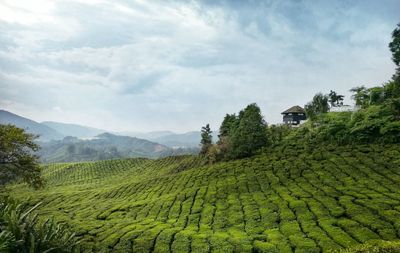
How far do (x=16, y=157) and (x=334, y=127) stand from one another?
28273 millimetres

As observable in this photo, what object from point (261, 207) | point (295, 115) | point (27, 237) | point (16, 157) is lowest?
point (27, 237)

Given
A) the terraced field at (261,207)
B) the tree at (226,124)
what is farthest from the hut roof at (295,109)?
the terraced field at (261,207)

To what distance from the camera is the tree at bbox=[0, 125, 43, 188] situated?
24.1 meters

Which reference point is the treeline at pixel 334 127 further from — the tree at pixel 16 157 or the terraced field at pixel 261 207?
the tree at pixel 16 157

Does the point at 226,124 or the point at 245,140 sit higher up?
the point at 226,124

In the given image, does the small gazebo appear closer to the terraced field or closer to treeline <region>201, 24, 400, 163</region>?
treeline <region>201, 24, 400, 163</region>

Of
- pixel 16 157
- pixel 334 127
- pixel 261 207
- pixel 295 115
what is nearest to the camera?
pixel 261 207

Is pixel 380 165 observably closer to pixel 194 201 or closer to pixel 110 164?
pixel 194 201

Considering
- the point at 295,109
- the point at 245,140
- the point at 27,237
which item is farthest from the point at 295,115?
the point at 27,237

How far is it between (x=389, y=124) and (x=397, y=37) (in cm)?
2518

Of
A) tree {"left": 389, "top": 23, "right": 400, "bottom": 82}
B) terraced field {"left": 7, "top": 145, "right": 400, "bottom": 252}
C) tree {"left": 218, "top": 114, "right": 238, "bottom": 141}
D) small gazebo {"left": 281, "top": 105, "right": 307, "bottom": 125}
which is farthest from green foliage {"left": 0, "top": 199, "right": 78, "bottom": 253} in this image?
small gazebo {"left": 281, "top": 105, "right": 307, "bottom": 125}

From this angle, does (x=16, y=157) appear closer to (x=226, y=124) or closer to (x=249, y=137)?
(x=249, y=137)

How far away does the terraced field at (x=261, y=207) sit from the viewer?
1673 centimetres

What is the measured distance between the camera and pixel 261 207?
21828 mm
